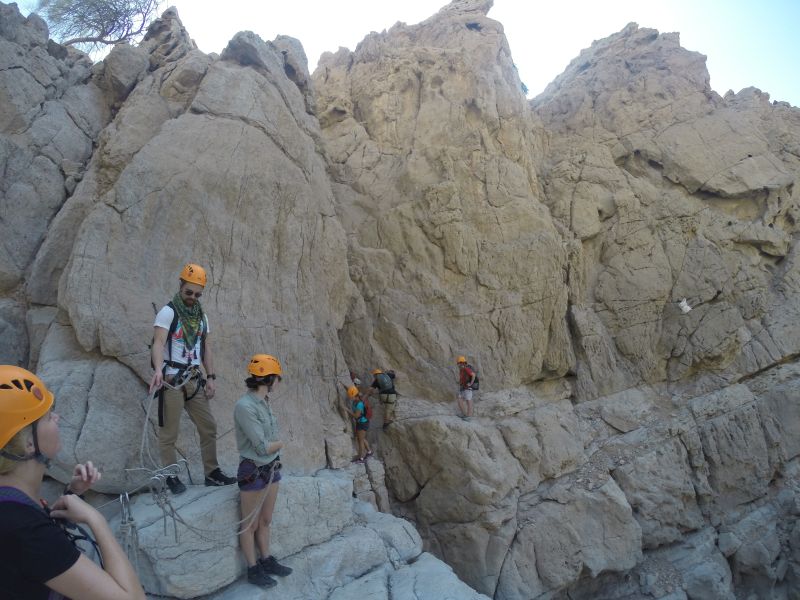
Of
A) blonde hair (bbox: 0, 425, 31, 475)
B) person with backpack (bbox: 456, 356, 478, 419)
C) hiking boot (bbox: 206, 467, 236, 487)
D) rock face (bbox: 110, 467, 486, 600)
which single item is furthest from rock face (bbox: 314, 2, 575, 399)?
blonde hair (bbox: 0, 425, 31, 475)

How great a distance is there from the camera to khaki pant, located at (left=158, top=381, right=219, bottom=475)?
5363 mm

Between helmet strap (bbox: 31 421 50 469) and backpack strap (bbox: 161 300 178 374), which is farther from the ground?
backpack strap (bbox: 161 300 178 374)

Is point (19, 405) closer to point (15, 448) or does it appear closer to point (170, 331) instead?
point (15, 448)

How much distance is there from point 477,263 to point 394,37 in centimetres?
803

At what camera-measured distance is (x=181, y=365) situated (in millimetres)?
5441

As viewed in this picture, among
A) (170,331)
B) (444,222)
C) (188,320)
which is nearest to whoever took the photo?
(170,331)

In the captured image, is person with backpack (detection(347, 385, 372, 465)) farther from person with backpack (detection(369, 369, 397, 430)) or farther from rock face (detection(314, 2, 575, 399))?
rock face (detection(314, 2, 575, 399))

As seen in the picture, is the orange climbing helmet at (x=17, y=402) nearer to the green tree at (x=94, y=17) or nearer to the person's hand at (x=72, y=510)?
the person's hand at (x=72, y=510)

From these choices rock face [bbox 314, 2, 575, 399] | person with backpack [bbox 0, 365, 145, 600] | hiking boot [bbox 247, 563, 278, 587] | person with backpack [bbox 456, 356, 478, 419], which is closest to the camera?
person with backpack [bbox 0, 365, 145, 600]

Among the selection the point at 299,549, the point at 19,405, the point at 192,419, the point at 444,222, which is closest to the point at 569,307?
the point at 444,222

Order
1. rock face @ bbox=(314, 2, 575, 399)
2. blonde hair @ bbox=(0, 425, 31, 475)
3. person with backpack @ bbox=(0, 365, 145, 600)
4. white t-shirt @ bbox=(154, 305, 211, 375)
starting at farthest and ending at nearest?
rock face @ bbox=(314, 2, 575, 399), white t-shirt @ bbox=(154, 305, 211, 375), blonde hair @ bbox=(0, 425, 31, 475), person with backpack @ bbox=(0, 365, 145, 600)

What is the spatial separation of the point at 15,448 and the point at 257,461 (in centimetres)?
297

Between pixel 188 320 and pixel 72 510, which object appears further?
pixel 188 320

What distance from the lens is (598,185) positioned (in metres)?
14.6
